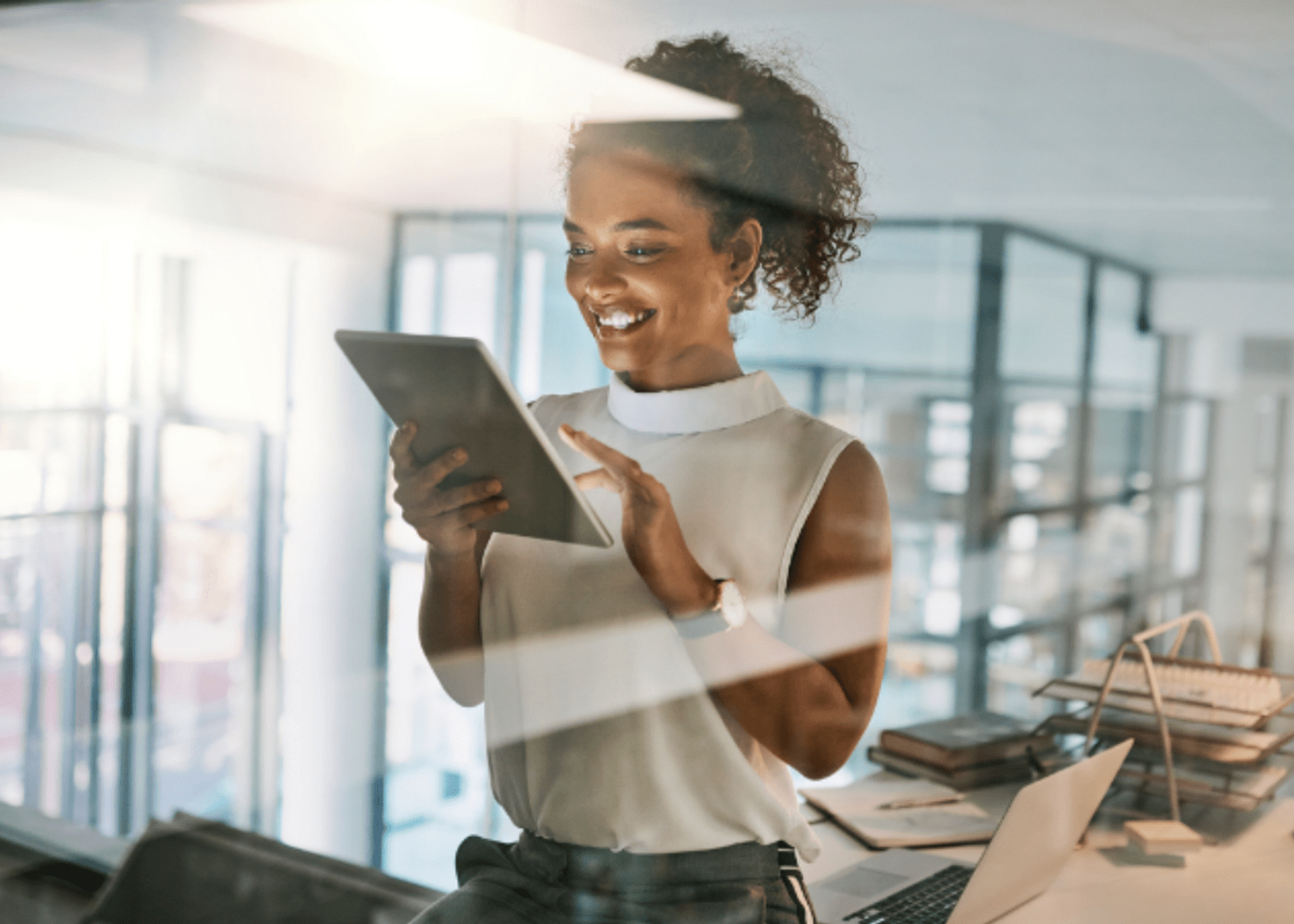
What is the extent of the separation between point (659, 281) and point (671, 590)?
1.17 feet

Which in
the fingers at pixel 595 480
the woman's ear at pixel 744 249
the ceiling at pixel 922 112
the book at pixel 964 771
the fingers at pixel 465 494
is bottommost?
the book at pixel 964 771

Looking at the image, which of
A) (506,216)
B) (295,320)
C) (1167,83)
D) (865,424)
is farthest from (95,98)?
(1167,83)

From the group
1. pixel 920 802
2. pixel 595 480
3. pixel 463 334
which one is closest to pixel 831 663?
pixel 595 480

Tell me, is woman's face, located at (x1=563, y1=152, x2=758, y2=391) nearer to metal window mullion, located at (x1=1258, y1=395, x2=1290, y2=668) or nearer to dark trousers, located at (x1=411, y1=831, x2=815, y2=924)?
dark trousers, located at (x1=411, y1=831, x2=815, y2=924)

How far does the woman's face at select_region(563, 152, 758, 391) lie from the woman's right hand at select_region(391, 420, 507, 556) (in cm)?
24

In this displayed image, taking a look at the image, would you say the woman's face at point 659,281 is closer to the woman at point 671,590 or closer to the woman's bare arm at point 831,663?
the woman at point 671,590

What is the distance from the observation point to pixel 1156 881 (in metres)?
1.28

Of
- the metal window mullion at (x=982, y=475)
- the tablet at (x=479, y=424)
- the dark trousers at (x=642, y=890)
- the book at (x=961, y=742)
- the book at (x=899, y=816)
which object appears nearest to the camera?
the tablet at (x=479, y=424)

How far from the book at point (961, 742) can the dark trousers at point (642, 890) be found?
508 millimetres

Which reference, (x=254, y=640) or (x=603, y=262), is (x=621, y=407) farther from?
(x=254, y=640)

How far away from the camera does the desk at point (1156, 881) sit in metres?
1.20

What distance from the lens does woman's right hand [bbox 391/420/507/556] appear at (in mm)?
1021

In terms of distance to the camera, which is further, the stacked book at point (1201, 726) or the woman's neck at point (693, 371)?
the stacked book at point (1201, 726)

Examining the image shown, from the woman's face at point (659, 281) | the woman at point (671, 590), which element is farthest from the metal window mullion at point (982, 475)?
the woman's face at point (659, 281)
